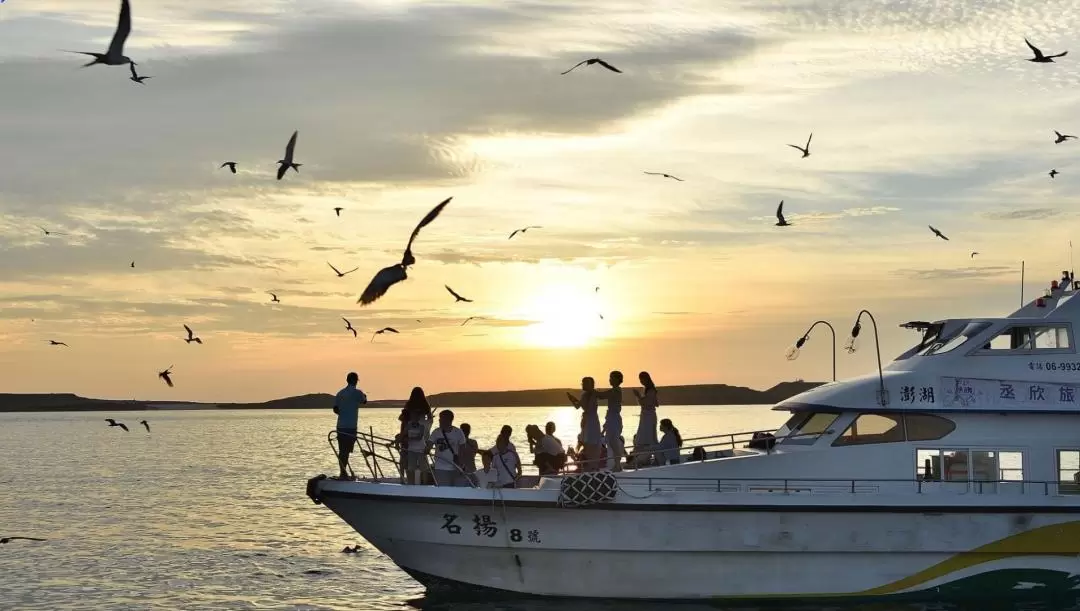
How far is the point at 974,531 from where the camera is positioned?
16.2 m

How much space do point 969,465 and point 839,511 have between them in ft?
6.47

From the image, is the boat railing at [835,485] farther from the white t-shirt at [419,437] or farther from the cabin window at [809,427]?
the white t-shirt at [419,437]

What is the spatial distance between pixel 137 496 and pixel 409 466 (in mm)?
29699

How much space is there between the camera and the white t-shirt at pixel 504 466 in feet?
55.4

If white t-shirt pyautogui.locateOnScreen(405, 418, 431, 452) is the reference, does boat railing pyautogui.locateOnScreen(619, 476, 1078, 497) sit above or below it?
below

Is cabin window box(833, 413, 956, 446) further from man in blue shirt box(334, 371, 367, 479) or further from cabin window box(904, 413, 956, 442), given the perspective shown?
man in blue shirt box(334, 371, 367, 479)

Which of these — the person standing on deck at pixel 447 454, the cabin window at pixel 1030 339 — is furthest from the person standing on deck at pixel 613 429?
the cabin window at pixel 1030 339

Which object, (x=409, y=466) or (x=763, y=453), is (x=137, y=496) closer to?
(x=409, y=466)

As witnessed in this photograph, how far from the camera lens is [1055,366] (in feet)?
55.1

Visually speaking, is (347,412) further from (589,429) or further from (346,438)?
(589,429)

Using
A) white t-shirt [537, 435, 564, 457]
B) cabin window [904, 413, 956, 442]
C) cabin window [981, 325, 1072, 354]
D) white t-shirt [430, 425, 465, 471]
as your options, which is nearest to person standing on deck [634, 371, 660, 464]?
white t-shirt [537, 435, 564, 457]

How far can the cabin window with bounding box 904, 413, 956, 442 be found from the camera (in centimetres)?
1652

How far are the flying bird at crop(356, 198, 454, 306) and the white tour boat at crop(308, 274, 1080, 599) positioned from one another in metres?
3.65

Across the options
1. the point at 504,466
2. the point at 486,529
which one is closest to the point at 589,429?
the point at 504,466
